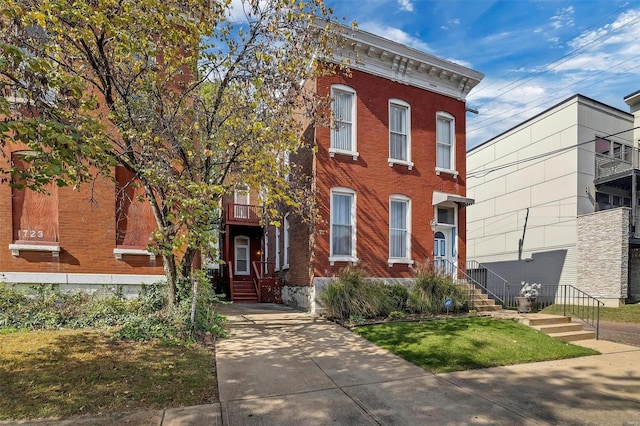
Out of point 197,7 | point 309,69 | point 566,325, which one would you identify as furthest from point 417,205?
point 197,7

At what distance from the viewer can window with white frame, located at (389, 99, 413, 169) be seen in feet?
46.4

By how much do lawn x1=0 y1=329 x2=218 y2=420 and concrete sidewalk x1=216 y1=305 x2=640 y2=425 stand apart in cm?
53

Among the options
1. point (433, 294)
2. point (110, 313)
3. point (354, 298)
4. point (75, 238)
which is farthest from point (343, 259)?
point (75, 238)

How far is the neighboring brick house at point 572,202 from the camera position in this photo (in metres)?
16.8

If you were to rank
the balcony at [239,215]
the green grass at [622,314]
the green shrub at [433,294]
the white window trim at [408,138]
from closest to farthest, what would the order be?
the green shrub at [433,294] < the white window trim at [408,138] < the green grass at [622,314] < the balcony at [239,215]

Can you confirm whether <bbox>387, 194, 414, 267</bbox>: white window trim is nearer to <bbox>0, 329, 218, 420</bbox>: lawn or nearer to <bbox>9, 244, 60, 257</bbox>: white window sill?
<bbox>0, 329, 218, 420</bbox>: lawn

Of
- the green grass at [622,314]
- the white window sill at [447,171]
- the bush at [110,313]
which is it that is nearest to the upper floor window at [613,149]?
the green grass at [622,314]

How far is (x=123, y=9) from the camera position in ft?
22.4

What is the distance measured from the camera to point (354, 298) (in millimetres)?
10734

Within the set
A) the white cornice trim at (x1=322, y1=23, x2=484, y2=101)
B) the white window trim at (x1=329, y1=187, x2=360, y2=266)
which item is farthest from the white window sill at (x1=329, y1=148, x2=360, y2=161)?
the white cornice trim at (x1=322, y1=23, x2=484, y2=101)

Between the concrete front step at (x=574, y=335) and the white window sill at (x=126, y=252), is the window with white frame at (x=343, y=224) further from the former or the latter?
the concrete front step at (x=574, y=335)

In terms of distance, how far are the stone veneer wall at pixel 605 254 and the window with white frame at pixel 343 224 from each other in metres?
12.3

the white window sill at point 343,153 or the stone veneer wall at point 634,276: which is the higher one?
the white window sill at point 343,153

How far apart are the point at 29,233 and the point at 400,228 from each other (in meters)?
11.6
